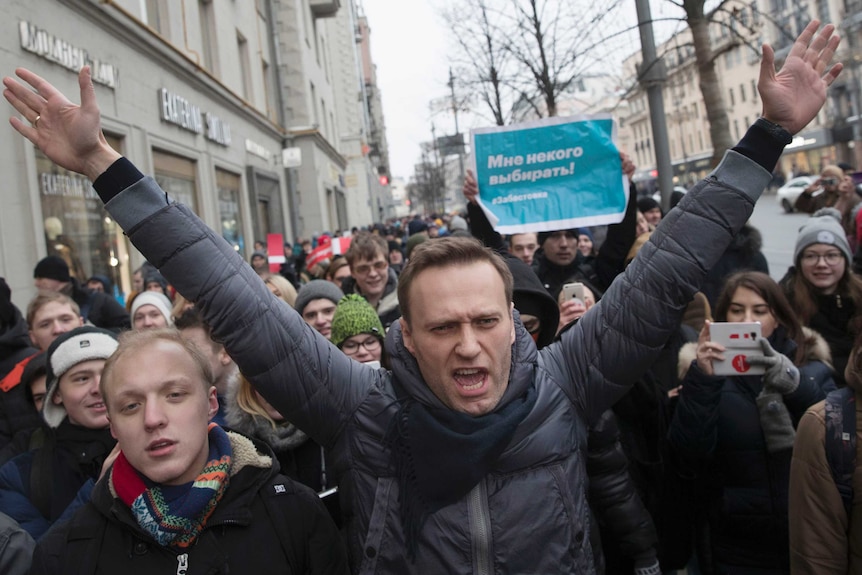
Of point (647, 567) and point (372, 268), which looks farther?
point (372, 268)

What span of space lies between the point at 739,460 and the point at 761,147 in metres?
1.63

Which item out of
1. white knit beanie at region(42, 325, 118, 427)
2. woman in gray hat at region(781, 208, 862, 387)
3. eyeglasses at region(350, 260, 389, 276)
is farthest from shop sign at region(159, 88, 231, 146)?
woman in gray hat at region(781, 208, 862, 387)

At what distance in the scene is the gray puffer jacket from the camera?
1897 mm

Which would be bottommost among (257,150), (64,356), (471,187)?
(64,356)

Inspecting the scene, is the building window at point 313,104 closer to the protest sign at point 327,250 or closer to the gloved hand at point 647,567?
the protest sign at point 327,250

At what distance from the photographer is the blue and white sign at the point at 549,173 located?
4695mm

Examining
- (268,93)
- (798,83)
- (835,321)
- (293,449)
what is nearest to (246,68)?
(268,93)

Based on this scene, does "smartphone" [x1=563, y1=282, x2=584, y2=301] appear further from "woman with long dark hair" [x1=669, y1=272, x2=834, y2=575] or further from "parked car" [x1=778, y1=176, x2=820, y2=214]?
"parked car" [x1=778, y1=176, x2=820, y2=214]

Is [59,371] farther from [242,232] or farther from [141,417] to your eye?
[242,232]

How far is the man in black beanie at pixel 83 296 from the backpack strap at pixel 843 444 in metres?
6.10

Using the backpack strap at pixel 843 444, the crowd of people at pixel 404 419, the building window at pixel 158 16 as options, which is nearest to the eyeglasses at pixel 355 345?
the crowd of people at pixel 404 419

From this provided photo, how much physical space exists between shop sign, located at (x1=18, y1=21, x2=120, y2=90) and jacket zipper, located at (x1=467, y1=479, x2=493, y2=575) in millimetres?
7103

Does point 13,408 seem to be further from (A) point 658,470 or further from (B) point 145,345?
(A) point 658,470

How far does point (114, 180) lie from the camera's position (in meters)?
1.93
